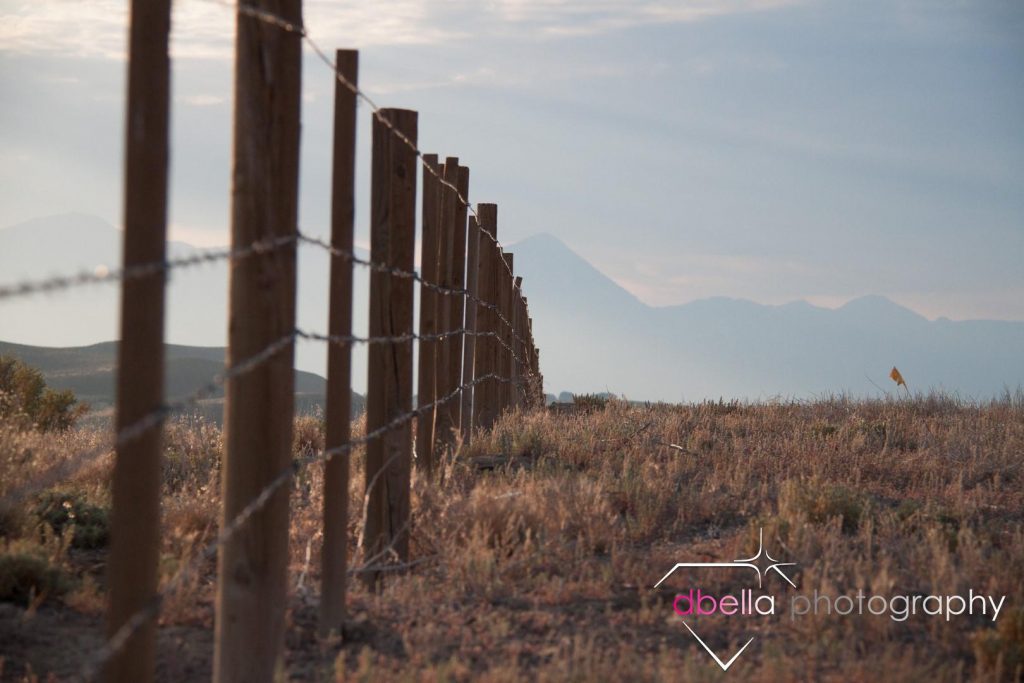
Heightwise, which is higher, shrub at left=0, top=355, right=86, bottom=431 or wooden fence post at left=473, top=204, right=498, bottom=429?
wooden fence post at left=473, top=204, right=498, bottom=429

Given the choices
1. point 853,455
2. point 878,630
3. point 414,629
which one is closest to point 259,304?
point 414,629

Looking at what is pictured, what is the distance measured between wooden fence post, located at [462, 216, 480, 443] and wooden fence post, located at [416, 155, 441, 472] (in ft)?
6.68

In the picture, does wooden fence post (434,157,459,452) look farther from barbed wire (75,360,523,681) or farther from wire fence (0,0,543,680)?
barbed wire (75,360,523,681)

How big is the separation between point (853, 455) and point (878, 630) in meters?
4.39

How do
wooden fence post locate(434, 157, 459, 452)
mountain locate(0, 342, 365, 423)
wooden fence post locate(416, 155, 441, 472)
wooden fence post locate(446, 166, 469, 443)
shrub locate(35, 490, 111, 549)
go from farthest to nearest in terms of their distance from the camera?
mountain locate(0, 342, 365, 423) < wooden fence post locate(446, 166, 469, 443) < wooden fence post locate(434, 157, 459, 452) < wooden fence post locate(416, 155, 441, 472) < shrub locate(35, 490, 111, 549)

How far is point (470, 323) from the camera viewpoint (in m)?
9.62

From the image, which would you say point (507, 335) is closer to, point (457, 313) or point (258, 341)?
point (457, 313)

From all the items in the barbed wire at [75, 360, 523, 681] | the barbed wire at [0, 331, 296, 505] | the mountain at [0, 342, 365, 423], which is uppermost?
the barbed wire at [0, 331, 296, 505]

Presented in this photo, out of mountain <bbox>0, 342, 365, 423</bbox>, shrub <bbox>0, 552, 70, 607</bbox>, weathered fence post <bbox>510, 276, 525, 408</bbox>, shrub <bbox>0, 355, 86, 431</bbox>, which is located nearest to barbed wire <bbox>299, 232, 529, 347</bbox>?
shrub <bbox>0, 552, 70, 607</bbox>

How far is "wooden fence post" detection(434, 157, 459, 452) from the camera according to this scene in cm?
773

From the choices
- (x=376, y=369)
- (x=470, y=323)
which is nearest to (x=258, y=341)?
(x=376, y=369)

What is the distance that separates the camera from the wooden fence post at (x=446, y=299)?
25.4ft

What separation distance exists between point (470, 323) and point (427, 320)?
2.97m

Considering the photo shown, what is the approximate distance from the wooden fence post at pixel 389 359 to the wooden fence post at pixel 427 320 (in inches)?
38.1
